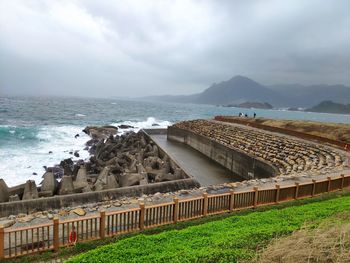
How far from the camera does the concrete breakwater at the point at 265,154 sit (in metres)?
18.5

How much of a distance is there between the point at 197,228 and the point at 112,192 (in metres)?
8.22

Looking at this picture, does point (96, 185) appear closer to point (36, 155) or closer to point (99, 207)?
point (99, 207)

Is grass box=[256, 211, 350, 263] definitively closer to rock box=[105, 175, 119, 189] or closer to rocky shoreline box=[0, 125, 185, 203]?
rocky shoreline box=[0, 125, 185, 203]

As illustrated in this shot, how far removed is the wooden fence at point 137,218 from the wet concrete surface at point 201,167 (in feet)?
30.6

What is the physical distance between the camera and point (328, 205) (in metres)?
9.30

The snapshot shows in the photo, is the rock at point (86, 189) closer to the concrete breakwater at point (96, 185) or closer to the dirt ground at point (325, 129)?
the concrete breakwater at point (96, 185)

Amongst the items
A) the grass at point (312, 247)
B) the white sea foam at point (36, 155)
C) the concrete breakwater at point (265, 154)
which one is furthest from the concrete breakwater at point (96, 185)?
the grass at point (312, 247)

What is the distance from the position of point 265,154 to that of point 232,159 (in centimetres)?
346

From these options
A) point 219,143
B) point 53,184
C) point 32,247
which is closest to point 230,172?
point 219,143

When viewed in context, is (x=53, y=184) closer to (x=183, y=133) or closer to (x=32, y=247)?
(x=32, y=247)

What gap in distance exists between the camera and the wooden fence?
7.49 metres

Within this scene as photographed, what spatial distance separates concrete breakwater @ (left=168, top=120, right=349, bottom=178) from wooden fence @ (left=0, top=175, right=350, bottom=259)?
5265mm

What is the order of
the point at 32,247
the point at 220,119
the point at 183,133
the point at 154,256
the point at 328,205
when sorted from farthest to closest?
the point at 220,119, the point at 183,133, the point at 328,205, the point at 32,247, the point at 154,256

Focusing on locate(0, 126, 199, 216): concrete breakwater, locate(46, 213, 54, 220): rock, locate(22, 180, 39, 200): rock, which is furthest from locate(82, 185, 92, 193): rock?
locate(46, 213, 54, 220): rock
